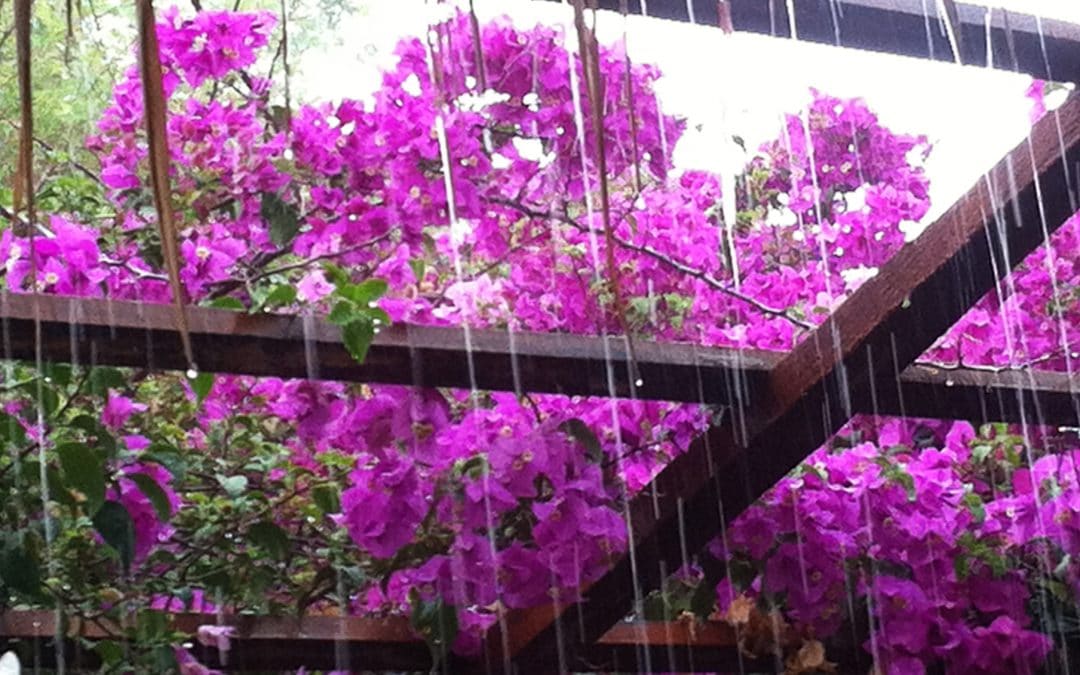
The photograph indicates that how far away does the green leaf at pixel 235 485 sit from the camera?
75.5 inches

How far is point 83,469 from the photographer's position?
1586 millimetres

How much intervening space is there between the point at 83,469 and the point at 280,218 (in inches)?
17.1

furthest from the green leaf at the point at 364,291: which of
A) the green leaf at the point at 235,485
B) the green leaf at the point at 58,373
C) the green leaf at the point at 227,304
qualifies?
the green leaf at the point at 235,485

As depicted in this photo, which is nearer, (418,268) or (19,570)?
(19,570)

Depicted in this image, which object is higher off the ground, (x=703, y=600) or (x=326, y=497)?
(x=326, y=497)

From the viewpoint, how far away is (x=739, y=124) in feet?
10.2

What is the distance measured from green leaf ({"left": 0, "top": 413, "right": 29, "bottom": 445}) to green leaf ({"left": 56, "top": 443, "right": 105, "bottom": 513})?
1.9 inches

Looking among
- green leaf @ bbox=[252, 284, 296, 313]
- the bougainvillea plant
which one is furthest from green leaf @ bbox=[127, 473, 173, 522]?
green leaf @ bbox=[252, 284, 296, 313]

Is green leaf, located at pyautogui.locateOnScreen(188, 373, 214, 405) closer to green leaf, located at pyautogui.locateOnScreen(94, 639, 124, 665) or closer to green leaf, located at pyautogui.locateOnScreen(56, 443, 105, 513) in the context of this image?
green leaf, located at pyautogui.locateOnScreen(56, 443, 105, 513)

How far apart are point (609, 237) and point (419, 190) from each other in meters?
1.40

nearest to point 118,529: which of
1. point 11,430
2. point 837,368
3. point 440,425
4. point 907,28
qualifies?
point 11,430

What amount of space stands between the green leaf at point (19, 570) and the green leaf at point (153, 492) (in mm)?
140

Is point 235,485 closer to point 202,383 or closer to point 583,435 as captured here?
point 202,383

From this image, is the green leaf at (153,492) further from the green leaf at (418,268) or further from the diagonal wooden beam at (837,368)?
the diagonal wooden beam at (837,368)
